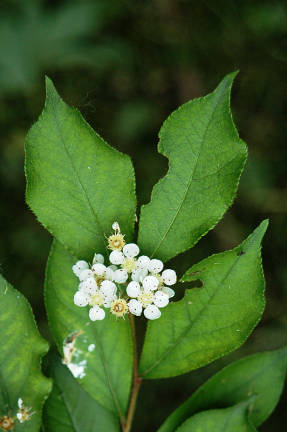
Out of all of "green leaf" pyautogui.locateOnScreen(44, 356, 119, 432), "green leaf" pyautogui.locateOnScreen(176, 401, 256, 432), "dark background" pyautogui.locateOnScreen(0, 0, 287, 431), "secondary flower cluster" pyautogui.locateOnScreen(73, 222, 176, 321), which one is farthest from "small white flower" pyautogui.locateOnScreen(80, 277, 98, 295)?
"dark background" pyautogui.locateOnScreen(0, 0, 287, 431)

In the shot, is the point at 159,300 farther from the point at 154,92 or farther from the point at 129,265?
the point at 154,92

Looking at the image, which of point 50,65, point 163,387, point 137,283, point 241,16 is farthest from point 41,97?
point 137,283

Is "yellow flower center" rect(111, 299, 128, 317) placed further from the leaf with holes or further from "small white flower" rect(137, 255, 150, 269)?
the leaf with holes

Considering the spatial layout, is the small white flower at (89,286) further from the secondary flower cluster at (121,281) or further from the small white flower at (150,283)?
the small white flower at (150,283)

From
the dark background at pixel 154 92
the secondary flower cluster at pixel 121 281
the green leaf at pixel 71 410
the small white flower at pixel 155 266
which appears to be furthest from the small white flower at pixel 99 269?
the dark background at pixel 154 92

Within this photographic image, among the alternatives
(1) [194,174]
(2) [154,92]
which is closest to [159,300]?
(1) [194,174]

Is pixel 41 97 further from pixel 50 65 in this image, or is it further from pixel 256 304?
pixel 256 304

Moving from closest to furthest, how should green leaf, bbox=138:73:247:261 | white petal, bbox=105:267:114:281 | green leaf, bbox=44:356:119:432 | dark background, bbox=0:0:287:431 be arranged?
1. green leaf, bbox=138:73:247:261
2. white petal, bbox=105:267:114:281
3. green leaf, bbox=44:356:119:432
4. dark background, bbox=0:0:287:431
